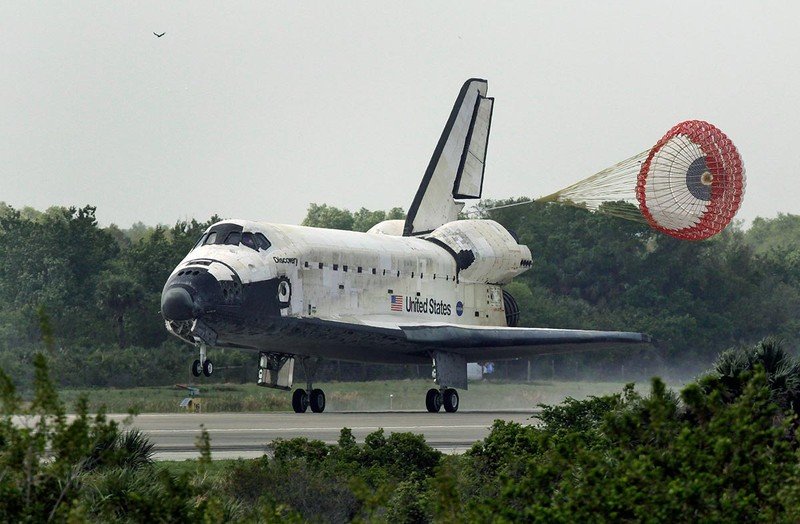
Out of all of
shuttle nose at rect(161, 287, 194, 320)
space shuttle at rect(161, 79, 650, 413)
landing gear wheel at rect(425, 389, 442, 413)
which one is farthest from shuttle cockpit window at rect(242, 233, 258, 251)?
landing gear wheel at rect(425, 389, 442, 413)

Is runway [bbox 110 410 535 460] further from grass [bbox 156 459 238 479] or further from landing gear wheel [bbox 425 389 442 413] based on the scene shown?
landing gear wheel [bbox 425 389 442 413]

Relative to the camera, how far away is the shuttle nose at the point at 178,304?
19.3 m

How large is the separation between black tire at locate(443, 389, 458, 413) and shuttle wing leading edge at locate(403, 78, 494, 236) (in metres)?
3.88

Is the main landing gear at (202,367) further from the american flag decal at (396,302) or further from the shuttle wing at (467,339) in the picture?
the american flag decal at (396,302)

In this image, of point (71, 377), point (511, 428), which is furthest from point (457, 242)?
point (511, 428)

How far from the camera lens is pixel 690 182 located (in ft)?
76.2

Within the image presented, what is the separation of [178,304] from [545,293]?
2344 centimetres

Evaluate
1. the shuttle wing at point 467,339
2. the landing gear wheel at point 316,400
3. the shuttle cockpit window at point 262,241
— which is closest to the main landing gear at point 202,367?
the shuttle cockpit window at point 262,241

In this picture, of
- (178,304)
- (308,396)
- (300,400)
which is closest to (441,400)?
(308,396)

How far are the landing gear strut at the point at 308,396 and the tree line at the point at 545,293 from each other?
6.00m

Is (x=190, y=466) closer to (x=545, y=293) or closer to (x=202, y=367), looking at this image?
(x=202, y=367)

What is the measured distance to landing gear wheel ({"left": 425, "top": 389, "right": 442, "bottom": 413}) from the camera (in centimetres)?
2347

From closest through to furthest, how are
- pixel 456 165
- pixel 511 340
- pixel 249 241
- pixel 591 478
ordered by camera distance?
pixel 591 478 → pixel 249 241 → pixel 511 340 → pixel 456 165

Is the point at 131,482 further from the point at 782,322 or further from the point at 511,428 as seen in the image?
the point at 782,322
